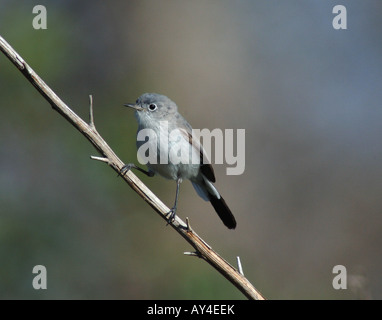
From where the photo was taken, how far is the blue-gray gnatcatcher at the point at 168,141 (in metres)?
3.92

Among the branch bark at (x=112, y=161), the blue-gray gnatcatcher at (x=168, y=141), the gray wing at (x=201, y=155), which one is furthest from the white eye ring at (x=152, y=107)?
the branch bark at (x=112, y=161)

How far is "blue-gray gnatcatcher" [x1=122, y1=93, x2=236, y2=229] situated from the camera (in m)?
3.92

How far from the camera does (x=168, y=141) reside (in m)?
3.93

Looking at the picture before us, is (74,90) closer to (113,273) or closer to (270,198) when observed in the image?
(113,273)

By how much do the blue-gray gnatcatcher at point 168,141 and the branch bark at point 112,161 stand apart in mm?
591

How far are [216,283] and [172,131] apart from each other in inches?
105

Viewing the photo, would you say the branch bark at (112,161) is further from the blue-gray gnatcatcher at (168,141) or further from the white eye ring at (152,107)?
the white eye ring at (152,107)

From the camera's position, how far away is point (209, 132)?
6.32 metres

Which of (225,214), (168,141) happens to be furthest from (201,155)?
(225,214)

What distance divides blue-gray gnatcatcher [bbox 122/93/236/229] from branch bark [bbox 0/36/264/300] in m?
0.59

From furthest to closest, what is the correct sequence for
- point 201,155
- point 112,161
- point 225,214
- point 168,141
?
1. point 225,214
2. point 201,155
3. point 168,141
4. point 112,161

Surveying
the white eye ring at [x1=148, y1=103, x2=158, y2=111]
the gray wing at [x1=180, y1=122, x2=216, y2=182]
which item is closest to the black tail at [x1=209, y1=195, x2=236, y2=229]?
the gray wing at [x1=180, y1=122, x2=216, y2=182]

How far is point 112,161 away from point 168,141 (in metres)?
0.81

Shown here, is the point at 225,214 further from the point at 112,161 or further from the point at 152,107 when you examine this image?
the point at 112,161
